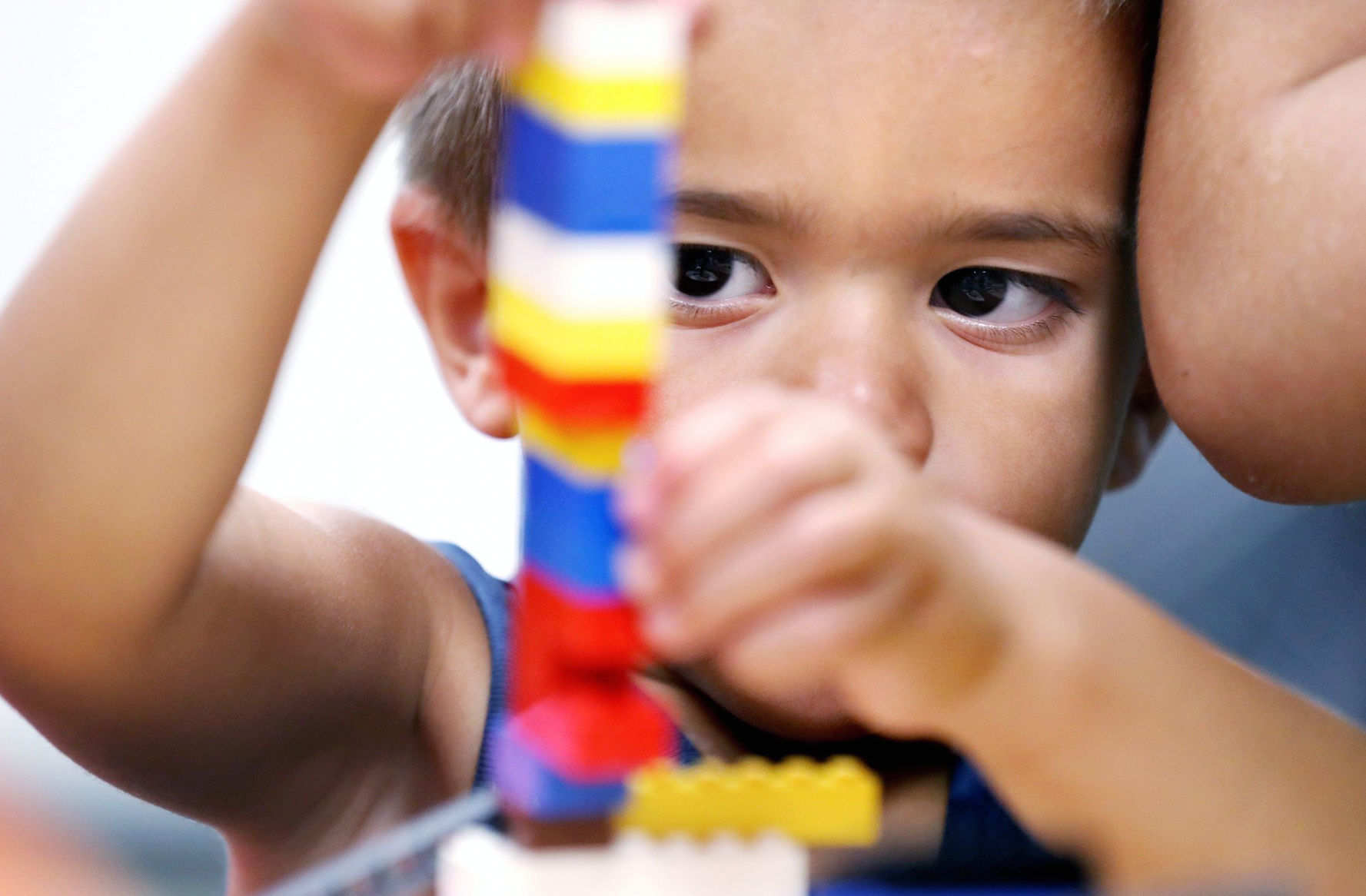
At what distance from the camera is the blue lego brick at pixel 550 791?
317 millimetres

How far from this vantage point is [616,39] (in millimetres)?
297

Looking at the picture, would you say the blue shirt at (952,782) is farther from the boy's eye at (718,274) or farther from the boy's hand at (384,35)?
the boy's hand at (384,35)

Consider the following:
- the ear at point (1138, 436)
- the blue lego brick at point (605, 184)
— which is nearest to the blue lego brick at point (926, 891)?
the blue lego brick at point (605, 184)

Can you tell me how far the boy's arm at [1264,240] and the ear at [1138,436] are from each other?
0.20m

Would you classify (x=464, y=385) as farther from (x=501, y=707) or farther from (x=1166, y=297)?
(x=1166, y=297)

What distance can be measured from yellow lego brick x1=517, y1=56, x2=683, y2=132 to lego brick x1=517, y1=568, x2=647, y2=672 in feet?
0.28

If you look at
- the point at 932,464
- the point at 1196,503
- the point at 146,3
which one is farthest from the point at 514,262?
the point at 146,3

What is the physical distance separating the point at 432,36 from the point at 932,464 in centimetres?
28

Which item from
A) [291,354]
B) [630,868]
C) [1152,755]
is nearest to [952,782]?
[1152,755]

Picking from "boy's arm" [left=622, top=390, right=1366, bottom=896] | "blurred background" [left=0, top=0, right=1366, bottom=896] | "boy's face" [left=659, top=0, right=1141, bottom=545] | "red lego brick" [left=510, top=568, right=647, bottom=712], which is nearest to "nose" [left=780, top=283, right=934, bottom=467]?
"boy's face" [left=659, top=0, right=1141, bottom=545]

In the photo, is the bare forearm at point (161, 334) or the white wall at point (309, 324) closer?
the bare forearm at point (161, 334)

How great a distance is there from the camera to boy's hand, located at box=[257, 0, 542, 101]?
0.34 m

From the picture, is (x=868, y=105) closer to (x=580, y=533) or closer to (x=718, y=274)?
(x=718, y=274)

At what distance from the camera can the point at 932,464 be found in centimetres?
58
